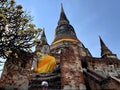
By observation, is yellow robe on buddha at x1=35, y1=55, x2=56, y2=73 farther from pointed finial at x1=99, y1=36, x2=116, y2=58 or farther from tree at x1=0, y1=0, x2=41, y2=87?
pointed finial at x1=99, y1=36, x2=116, y2=58

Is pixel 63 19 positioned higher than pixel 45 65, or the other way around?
pixel 63 19

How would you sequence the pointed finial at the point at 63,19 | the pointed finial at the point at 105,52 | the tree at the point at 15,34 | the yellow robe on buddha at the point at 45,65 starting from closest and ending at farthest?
1. the tree at the point at 15,34
2. the yellow robe on buddha at the point at 45,65
3. the pointed finial at the point at 105,52
4. the pointed finial at the point at 63,19

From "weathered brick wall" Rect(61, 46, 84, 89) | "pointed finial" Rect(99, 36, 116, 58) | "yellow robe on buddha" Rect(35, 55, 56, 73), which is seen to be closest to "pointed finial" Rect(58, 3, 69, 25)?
"pointed finial" Rect(99, 36, 116, 58)

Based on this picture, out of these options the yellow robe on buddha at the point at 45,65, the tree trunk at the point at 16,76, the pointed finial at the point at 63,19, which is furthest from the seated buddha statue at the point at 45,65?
the pointed finial at the point at 63,19

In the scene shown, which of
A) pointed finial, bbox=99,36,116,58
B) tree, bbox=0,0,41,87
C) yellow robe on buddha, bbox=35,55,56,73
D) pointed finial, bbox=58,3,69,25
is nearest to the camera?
tree, bbox=0,0,41,87

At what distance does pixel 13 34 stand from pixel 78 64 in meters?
4.30

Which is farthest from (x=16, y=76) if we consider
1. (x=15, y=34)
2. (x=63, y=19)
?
(x=63, y=19)

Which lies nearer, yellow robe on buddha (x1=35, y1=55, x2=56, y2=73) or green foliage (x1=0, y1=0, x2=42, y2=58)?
green foliage (x1=0, y1=0, x2=42, y2=58)

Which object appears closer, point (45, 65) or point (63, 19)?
point (45, 65)

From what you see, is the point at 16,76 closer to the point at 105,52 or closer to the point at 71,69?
the point at 71,69

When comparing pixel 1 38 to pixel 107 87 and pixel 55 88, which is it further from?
pixel 107 87

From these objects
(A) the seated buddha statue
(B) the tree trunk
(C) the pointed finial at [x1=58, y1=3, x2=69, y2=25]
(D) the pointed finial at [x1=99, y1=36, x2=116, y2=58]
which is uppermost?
(C) the pointed finial at [x1=58, y1=3, x2=69, y2=25]

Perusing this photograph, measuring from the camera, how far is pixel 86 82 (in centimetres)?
1035

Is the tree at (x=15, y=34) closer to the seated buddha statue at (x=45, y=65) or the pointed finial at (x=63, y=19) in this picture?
the seated buddha statue at (x=45, y=65)
